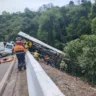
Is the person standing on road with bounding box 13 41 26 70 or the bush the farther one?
the bush

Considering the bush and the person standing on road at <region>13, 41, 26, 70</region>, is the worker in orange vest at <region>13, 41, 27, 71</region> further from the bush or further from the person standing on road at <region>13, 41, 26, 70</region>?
the bush

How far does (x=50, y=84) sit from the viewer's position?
4074mm

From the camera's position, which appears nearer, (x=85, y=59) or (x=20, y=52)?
(x=20, y=52)

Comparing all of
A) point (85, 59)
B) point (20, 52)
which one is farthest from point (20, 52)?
point (85, 59)

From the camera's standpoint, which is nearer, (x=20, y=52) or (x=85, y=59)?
(x=20, y=52)

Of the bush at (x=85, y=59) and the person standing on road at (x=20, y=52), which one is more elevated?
the person standing on road at (x=20, y=52)

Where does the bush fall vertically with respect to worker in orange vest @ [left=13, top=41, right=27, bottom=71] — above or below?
below

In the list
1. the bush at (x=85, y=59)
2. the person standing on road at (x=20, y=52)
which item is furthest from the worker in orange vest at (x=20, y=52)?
the bush at (x=85, y=59)

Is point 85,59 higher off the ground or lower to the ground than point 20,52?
lower

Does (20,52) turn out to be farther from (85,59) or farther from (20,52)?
(85,59)

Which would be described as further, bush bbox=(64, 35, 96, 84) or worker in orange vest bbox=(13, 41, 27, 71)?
bush bbox=(64, 35, 96, 84)

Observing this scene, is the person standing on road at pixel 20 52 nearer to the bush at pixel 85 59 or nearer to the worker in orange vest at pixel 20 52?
the worker in orange vest at pixel 20 52

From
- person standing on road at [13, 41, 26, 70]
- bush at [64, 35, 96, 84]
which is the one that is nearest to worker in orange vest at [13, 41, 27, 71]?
person standing on road at [13, 41, 26, 70]

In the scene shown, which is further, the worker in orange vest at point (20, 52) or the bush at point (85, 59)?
the bush at point (85, 59)
